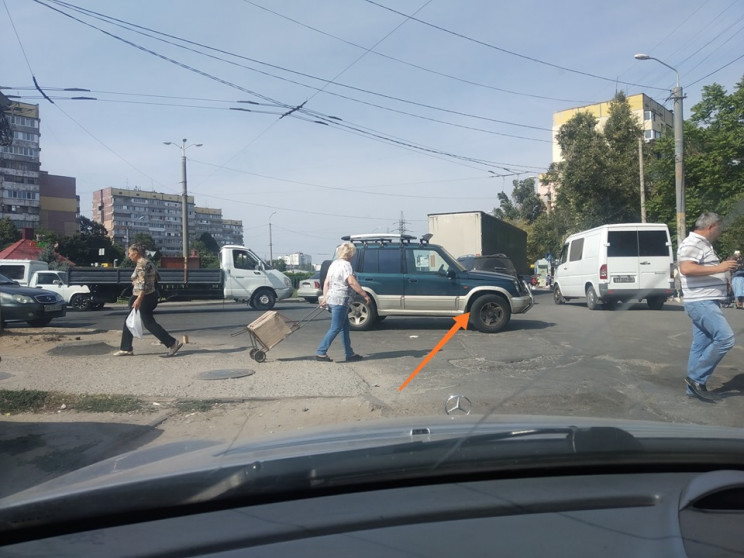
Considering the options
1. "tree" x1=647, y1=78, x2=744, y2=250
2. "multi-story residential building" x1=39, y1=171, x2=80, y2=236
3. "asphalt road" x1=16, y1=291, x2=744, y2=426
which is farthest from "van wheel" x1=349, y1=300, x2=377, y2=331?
"multi-story residential building" x1=39, y1=171, x2=80, y2=236

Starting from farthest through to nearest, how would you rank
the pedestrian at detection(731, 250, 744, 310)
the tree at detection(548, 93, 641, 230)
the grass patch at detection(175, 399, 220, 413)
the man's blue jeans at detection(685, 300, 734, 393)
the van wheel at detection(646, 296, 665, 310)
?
the tree at detection(548, 93, 641, 230) → the pedestrian at detection(731, 250, 744, 310) → the van wheel at detection(646, 296, 665, 310) → the grass patch at detection(175, 399, 220, 413) → the man's blue jeans at detection(685, 300, 734, 393)

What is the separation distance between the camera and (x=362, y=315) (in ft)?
41.2

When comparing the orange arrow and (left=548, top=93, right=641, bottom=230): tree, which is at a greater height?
(left=548, top=93, right=641, bottom=230): tree

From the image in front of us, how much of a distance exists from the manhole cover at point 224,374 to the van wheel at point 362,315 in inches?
182

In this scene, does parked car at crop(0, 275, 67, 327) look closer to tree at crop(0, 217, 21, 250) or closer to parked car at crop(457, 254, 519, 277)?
parked car at crop(457, 254, 519, 277)

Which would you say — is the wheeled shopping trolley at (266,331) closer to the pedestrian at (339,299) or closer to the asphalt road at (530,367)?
the asphalt road at (530,367)

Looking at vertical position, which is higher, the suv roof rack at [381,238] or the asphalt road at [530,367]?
the suv roof rack at [381,238]

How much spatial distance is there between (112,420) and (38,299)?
9.37 m

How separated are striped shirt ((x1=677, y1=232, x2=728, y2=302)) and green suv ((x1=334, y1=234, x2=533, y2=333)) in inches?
229

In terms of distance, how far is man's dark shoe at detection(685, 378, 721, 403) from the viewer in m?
6.07

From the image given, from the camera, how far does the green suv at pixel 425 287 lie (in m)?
12.0

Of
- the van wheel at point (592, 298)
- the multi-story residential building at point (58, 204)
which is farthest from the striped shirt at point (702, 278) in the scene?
the multi-story residential building at point (58, 204)

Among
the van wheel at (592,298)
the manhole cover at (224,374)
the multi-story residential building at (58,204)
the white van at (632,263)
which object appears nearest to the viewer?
the manhole cover at (224,374)

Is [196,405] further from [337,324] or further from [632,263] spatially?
[632,263]
